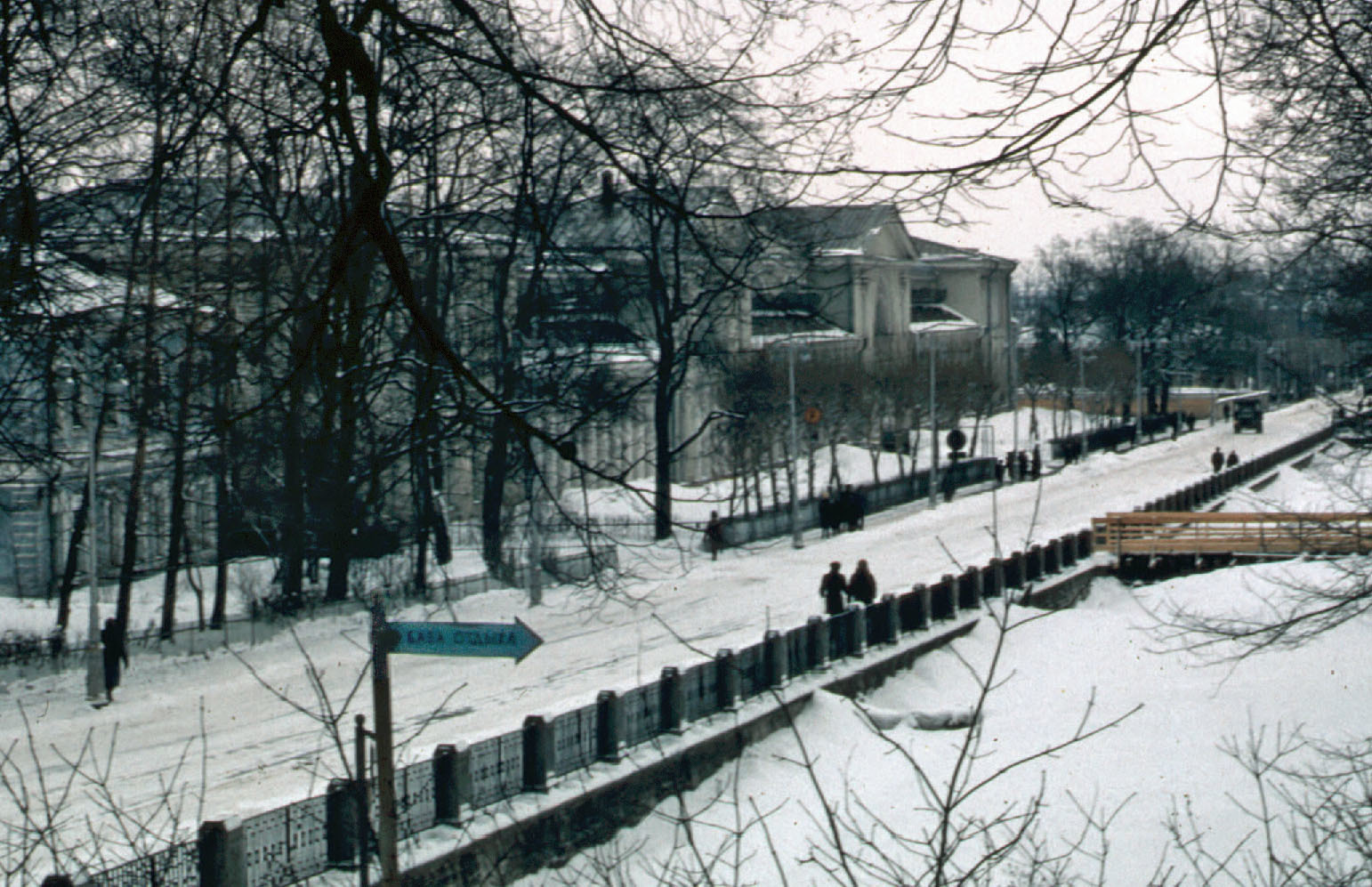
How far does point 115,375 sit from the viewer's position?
952 cm

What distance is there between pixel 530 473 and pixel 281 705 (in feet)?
50.2

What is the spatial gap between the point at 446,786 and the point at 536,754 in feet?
4.56

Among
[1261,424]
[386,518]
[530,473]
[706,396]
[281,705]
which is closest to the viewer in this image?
[530,473]

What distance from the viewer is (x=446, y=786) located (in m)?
12.6

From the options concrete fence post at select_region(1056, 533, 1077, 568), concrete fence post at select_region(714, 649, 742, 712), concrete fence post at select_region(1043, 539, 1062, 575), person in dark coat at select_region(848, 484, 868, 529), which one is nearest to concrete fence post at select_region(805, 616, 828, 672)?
concrete fence post at select_region(714, 649, 742, 712)

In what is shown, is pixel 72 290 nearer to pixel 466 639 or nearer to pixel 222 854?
pixel 466 639

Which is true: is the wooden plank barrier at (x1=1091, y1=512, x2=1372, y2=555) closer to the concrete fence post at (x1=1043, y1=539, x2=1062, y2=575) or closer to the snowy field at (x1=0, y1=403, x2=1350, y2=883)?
the snowy field at (x1=0, y1=403, x2=1350, y2=883)

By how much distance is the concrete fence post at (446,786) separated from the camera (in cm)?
1252

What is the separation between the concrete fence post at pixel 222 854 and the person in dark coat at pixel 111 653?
1050cm

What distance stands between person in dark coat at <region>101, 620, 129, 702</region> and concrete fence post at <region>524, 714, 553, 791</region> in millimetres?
8411

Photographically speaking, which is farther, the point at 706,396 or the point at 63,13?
the point at 706,396

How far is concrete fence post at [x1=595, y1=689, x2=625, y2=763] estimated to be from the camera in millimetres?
14992

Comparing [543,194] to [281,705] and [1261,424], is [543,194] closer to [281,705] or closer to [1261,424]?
[281,705]

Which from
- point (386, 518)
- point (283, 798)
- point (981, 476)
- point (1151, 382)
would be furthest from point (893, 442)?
point (283, 798)
